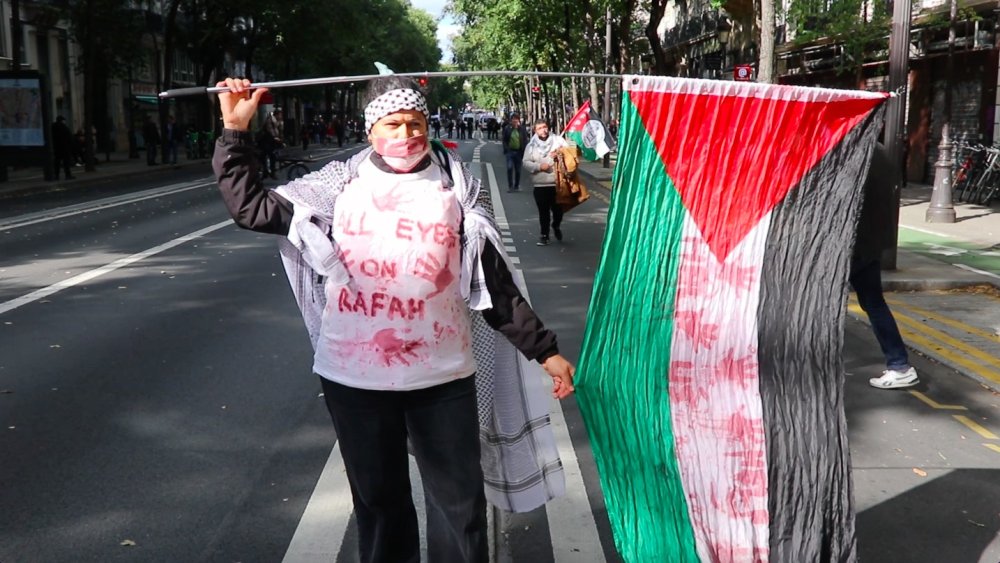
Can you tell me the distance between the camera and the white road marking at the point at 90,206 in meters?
17.0

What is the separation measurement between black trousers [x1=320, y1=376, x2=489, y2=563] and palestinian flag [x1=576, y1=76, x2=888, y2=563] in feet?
1.58

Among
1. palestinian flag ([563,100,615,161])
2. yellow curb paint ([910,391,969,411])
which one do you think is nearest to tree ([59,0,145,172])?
palestinian flag ([563,100,615,161])

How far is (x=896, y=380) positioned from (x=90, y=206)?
17181 mm

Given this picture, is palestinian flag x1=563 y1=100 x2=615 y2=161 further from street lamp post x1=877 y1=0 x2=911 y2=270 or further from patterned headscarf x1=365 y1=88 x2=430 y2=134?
patterned headscarf x1=365 y1=88 x2=430 y2=134

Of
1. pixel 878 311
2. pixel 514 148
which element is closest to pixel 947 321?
pixel 878 311

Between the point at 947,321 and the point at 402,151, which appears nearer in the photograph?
the point at 402,151

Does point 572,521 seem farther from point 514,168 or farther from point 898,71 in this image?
point 514,168

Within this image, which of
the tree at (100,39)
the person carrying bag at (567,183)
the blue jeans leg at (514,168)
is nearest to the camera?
the person carrying bag at (567,183)

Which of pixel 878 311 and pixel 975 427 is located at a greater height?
pixel 878 311

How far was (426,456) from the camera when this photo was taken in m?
3.22

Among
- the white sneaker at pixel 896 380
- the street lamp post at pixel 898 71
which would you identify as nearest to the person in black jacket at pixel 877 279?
the white sneaker at pixel 896 380

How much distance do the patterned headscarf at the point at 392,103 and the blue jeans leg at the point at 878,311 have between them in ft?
13.0

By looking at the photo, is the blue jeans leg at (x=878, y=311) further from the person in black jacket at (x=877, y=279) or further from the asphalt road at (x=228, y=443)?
the asphalt road at (x=228, y=443)

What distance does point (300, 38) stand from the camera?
4872 centimetres
